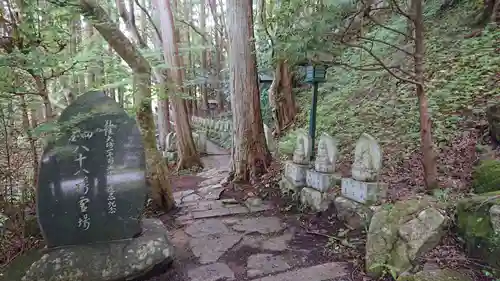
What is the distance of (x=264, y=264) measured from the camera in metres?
2.93

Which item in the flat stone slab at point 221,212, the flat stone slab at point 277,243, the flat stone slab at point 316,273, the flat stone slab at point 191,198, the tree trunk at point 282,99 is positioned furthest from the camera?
the tree trunk at point 282,99

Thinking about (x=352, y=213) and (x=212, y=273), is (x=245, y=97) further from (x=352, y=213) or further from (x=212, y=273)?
(x=212, y=273)

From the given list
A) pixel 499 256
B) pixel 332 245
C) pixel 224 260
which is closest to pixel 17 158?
pixel 224 260

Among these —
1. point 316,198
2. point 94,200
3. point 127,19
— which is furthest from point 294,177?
point 127,19

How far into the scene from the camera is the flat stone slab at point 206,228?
12.2ft

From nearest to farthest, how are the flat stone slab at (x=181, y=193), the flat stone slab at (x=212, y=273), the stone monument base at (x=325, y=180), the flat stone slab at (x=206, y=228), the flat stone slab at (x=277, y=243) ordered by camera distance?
the flat stone slab at (x=212, y=273), the flat stone slab at (x=277, y=243), the flat stone slab at (x=206, y=228), the stone monument base at (x=325, y=180), the flat stone slab at (x=181, y=193)

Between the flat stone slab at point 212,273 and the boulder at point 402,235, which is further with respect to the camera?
the flat stone slab at point 212,273

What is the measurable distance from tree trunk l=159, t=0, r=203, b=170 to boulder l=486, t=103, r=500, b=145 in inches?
224

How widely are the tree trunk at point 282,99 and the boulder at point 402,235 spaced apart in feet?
20.2

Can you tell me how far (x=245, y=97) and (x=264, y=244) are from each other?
2.92 m

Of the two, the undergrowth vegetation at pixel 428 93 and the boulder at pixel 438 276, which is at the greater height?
the undergrowth vegetation at pixel 428 93

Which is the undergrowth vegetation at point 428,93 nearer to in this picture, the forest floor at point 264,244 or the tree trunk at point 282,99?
the tree trunk at point 282,99

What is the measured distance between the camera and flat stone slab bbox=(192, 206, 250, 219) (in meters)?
4.31

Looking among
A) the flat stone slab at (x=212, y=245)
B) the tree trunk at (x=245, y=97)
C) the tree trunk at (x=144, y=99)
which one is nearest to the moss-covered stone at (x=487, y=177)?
the flat stone slab at (x=212, y=245)
